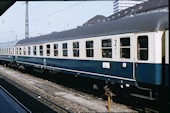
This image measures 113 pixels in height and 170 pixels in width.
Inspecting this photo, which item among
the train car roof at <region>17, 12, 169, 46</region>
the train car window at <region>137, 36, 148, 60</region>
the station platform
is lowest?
the station platform

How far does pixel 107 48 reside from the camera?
44.0 ft

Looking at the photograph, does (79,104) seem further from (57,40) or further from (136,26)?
A: (57,40)

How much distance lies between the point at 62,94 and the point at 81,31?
3212 millimetres

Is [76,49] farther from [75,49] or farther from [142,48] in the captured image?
[142,48]

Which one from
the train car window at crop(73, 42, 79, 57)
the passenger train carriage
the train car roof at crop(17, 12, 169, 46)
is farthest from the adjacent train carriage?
the train car window at crop(73, 42, 79, 57)

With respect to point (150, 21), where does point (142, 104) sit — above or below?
below

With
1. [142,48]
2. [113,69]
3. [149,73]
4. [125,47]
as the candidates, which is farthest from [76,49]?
[149,73]

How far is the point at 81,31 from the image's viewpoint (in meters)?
16.6

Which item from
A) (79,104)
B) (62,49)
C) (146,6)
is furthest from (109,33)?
(146,6)

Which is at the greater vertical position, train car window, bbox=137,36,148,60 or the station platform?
train car window, bbox=137,36,148,60

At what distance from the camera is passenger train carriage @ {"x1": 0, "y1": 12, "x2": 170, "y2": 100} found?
409 inches

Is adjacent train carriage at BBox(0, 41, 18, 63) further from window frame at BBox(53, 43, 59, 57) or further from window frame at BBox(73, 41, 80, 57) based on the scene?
window frame at BBox(73, 41, 80, 57)

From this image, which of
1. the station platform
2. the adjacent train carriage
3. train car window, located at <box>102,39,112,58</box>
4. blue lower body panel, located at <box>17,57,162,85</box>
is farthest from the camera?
the adjacent train carriage

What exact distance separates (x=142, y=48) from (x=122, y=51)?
1.31m
